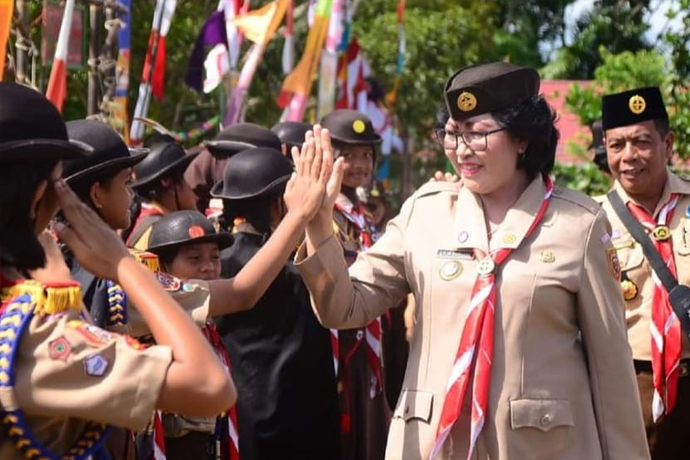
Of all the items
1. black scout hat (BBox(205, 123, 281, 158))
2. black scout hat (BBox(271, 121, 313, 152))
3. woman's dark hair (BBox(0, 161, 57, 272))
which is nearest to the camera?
woman's dark hair (BBox(0, 161, 57, 272))

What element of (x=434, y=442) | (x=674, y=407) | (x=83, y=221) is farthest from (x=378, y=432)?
(x=83, y=221)

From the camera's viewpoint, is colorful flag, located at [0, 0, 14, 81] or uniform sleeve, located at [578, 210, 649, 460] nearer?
uniform sleeve, located at [578, 210, 649, 460]

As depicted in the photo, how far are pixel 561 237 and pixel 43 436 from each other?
6.85ft

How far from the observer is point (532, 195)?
4.69m

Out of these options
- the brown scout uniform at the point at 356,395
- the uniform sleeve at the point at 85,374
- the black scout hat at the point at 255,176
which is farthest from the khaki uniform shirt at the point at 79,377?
the brown scout uniform at the point at 356,395

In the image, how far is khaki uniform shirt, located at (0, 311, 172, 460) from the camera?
292 cm

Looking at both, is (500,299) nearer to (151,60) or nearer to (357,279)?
(357,279)

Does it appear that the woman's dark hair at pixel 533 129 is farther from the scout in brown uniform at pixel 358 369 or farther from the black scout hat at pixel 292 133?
the black scout hat at pixel 292 133

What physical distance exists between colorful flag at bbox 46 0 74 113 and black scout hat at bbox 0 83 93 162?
531 cm

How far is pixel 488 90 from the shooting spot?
15.3ft

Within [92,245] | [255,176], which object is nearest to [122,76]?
[255,176]

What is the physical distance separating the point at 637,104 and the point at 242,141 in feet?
8.41

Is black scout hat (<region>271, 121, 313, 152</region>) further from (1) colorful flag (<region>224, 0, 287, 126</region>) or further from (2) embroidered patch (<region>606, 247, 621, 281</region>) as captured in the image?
(2) embroidered patch (<region>606, 247, 621, 281</region>)

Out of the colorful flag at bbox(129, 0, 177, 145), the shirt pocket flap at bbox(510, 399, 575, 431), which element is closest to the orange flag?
the colorful flag at bbox(129, 0, 177, 145)
